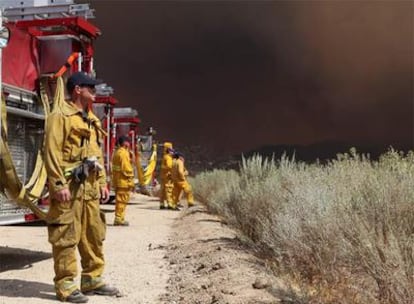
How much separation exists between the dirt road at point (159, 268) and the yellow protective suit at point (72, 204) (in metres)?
0.28

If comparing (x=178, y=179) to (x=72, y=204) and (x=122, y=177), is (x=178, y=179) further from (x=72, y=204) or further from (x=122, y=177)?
(x=72, y=204)

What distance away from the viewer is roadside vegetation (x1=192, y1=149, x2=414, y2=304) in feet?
13.6

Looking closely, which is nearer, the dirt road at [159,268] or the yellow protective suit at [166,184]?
the dirt road at [159,268]

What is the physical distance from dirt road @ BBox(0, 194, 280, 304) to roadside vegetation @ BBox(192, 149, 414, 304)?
0.35m

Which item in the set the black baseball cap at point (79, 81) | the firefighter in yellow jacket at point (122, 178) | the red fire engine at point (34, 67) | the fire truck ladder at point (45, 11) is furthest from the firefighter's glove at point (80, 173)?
the firefighter in yellow jacket at point (122, 178)

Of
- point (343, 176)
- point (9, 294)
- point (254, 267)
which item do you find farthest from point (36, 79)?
point (343, 176)

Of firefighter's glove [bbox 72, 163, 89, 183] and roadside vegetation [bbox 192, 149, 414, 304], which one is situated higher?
firefighter's glove [bbox 72, 163, 89, 183]

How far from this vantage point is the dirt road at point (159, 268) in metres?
5.44

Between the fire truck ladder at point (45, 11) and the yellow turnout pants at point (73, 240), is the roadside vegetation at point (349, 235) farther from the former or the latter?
the fire truck ladder at point (45, 11)

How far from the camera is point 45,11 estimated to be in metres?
7.01

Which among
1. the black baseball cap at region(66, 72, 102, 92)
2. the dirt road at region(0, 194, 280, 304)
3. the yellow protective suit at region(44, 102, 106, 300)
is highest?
the black baseball cap at region(66, 72, 102, 92)

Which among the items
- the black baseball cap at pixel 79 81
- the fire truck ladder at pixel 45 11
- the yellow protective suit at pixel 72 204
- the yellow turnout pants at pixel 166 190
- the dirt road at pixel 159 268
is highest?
the fire truck ladder at pixel 45 11

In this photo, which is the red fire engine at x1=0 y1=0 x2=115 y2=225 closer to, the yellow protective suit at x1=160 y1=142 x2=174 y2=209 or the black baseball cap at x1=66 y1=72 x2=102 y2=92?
the black baseball cap at x1=66 y1=72 x2=102 y2=92

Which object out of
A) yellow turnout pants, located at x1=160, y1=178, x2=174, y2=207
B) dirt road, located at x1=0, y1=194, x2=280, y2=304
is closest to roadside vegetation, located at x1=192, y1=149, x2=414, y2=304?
dirt road, located at x1=0, y1=194, x2=280, y2=304
